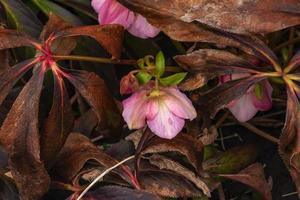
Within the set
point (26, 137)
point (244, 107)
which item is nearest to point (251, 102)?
point (244, 107)

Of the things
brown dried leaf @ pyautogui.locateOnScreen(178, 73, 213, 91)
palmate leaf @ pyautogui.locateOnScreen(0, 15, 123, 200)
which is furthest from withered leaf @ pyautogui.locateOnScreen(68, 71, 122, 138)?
brown dried leaf @ pyautogui.locateOnScreen(178, 73, 213, 91)

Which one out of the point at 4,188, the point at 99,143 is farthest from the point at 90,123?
the point at 4,188

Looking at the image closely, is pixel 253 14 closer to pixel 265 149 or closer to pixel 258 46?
pixel 258 46

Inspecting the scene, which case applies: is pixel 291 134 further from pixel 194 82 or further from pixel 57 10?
pixel 57 10

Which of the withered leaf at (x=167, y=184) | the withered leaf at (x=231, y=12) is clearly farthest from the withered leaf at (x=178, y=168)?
the withered leaf at (x=231, y=12)

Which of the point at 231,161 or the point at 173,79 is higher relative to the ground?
the point at 173,79
